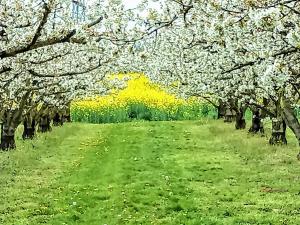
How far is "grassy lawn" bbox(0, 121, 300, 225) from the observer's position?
43.7 ft

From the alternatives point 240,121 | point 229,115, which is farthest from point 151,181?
point 229,115

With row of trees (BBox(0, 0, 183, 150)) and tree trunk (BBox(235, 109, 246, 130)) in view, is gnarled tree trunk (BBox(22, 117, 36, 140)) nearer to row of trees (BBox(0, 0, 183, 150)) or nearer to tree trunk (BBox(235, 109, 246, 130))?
row of trees (BBox(0, 0, 183, 150))

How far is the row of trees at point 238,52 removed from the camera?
10102mm

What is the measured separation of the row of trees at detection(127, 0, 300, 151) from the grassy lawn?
174 cm

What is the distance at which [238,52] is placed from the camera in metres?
16.7

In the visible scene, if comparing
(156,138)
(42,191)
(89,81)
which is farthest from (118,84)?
(42,191)

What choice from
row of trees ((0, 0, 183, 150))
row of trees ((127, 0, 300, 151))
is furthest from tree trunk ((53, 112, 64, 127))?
row of trees ((0, 0, 183, 150))

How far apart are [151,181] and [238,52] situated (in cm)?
443

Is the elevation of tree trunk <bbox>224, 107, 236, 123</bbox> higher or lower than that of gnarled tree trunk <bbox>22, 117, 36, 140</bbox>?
higher

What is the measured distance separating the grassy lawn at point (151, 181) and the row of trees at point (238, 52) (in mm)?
1737

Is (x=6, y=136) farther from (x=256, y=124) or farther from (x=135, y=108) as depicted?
(x=135, y=108)

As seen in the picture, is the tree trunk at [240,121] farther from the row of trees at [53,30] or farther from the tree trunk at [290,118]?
the row of trees at [53,30]

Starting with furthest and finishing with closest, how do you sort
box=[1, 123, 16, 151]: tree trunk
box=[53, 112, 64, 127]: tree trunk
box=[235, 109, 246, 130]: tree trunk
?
box=[53, 112, 64, 127]: tree trunk
box=[235, 109, 246, 130]: tree trunk
box=[1, 123, 16, 151]: tree trunk

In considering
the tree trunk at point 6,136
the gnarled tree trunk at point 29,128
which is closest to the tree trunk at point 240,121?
the gnarled tree trunk at point 29,128
